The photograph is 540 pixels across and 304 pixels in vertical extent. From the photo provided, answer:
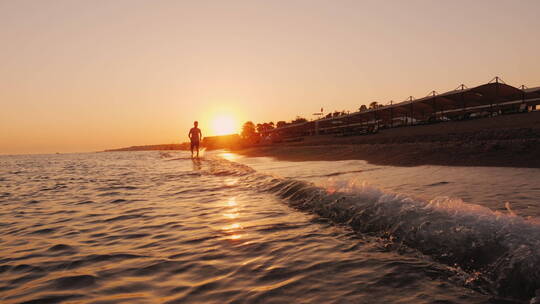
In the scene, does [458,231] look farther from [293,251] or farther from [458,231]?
[293,251]

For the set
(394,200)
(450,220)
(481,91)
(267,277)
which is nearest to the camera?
(267,277)

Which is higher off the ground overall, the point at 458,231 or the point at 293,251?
the point at 458,231

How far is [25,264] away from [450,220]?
14.2ft

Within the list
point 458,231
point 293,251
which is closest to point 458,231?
point 458,231

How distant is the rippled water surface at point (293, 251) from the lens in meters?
2.48

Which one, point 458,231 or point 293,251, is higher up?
point 458,231

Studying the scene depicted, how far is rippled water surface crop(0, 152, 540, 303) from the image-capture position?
97.5 inches

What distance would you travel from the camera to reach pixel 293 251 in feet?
11.2

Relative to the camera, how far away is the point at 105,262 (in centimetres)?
336

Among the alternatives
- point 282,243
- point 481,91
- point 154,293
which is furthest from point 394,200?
point 481,91

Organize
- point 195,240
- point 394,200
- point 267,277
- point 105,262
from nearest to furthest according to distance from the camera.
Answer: point 267,277
point 105,262
point 195,240
point 394,200

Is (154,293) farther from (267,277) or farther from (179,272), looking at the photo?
(267,277)

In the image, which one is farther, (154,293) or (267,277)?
(267,277)

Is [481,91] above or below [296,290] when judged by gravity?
above
